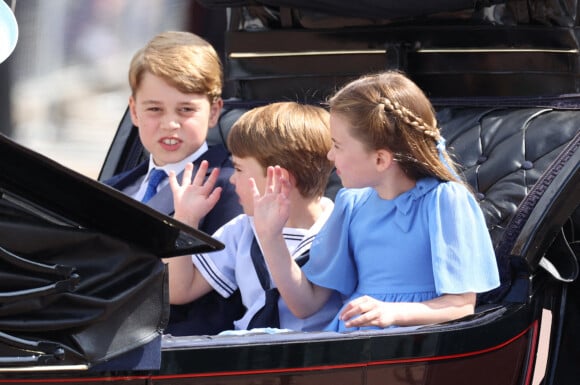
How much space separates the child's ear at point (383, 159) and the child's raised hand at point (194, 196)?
40cm

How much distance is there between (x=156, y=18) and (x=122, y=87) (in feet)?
1.40

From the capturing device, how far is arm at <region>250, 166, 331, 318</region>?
2.45m

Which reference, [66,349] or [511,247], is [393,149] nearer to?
[511,247]

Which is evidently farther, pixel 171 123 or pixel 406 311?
pixel 171 123

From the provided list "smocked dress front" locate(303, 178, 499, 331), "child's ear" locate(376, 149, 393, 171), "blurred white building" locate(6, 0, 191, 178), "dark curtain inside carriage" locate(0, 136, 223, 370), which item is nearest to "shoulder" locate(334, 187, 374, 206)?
"smocked dress front" locate(303, 178, 499, 331)

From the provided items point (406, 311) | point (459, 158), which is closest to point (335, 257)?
point (406, 311)

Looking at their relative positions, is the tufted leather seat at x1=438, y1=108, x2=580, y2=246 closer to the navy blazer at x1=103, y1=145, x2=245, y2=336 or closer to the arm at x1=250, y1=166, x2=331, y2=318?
the arm at x1=250, y1=166, x2=331, y2=318

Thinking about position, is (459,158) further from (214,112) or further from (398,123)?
(214,112)

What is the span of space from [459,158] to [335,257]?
540 mm

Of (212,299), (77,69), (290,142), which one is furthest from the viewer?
(77,69)

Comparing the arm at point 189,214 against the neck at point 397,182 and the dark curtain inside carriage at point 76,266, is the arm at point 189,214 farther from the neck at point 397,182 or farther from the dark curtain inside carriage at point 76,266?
the dark curtain inside carriage at point 76,266

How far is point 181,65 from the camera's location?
9.64 ft

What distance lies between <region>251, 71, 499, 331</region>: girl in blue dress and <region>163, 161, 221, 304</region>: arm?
240 mm

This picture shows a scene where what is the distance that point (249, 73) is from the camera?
3.42 metres
